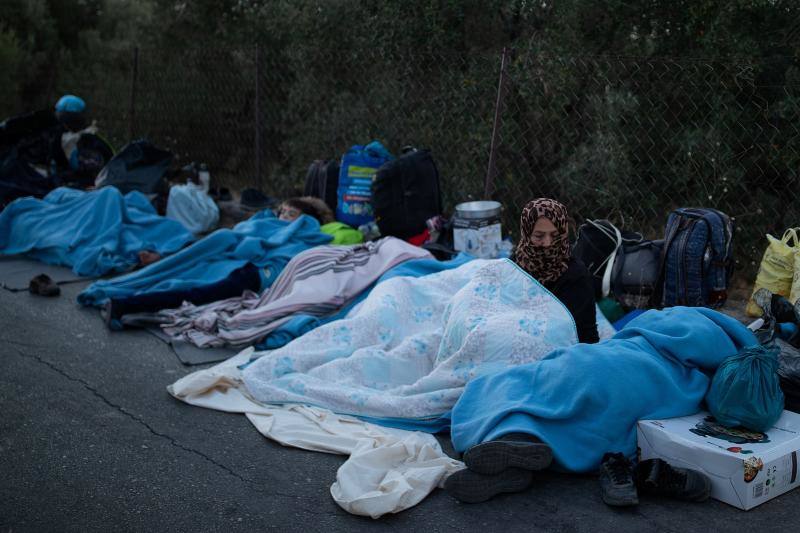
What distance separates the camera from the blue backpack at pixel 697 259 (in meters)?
5.20

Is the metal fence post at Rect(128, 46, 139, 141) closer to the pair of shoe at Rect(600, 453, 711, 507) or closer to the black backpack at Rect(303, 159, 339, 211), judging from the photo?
the black backpack at Rect(303, 159, 339, 211)

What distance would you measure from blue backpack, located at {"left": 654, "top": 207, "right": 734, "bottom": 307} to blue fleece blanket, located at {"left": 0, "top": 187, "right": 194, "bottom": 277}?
14.6ft

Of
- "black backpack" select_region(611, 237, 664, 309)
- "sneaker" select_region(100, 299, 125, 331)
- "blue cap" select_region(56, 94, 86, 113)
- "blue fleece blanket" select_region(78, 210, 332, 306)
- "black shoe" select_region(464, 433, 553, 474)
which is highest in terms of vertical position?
"blue cap" select_region(56, 94, 86, 113)

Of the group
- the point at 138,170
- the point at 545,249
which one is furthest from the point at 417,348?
the point at 138,170

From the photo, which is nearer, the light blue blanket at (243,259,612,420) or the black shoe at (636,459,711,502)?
the black shoe at (636,459,711,502)

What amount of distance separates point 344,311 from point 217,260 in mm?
1473

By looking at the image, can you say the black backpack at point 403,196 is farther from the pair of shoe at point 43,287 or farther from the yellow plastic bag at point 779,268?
the yellow plastic bag at point 779,268

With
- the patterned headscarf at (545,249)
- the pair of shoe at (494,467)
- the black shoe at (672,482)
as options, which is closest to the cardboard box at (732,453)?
the black shoe at (672,482)

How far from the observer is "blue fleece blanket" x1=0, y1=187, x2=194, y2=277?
24.8 ft

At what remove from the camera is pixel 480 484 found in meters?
3.44

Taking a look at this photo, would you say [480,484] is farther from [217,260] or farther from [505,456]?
[217,260]

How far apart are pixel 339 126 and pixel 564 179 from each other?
279cm

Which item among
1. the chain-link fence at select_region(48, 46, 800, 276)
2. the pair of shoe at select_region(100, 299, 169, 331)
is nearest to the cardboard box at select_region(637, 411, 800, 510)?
Answer: the chain-link fence at select_region(48, 46, 800, 276)

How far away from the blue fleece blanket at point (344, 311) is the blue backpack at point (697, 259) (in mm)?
1415
